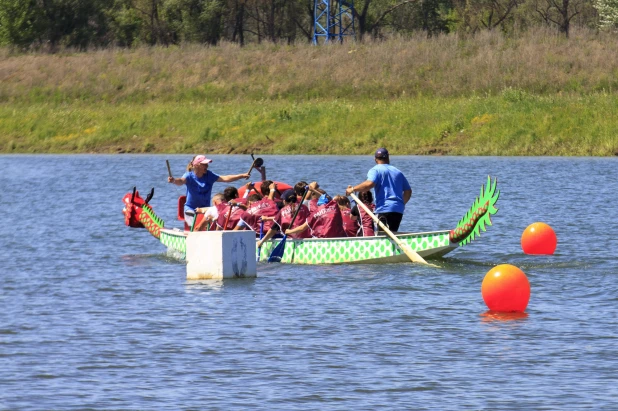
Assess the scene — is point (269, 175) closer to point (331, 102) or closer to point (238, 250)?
point (331, 102)

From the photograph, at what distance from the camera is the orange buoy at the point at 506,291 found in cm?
1373

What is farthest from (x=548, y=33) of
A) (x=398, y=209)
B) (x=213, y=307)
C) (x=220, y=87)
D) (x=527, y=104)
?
(x=213, y=307)

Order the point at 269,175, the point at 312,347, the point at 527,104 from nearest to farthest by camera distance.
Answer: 1. the point at 312,347
2. the point at 269,175
3. the point at 527,104

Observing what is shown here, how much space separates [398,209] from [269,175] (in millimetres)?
20332

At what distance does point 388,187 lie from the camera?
17719mm

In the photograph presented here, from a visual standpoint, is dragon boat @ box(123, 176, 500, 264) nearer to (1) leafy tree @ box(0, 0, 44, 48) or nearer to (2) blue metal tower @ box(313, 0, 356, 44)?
(2) blue metal tower @ box(313, 0, 356, 44)

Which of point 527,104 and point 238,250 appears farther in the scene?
point 527,104

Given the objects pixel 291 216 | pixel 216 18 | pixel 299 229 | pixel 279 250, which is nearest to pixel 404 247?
pixel 299 229

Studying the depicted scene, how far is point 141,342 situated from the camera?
1247cm

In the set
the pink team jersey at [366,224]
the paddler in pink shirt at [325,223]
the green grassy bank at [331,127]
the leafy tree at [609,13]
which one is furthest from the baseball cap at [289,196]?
the leafy tree at [609,13]

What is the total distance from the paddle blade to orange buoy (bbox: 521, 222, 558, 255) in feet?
12.8

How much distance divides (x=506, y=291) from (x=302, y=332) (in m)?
2.40

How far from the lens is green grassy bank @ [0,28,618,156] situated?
1775 inches

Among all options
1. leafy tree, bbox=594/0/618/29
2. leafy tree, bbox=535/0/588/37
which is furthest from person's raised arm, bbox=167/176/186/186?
leafy tree, bbox=535/0/588/37
